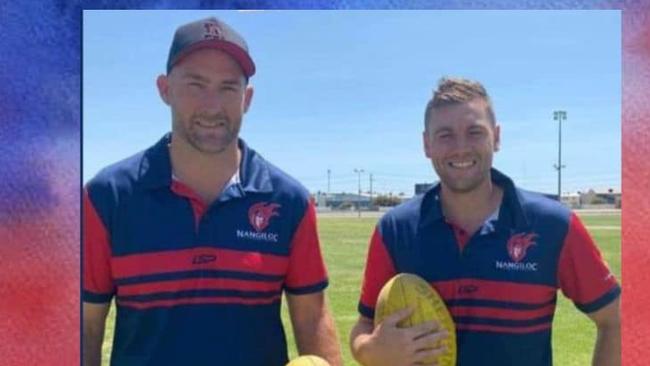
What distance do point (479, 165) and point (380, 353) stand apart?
50 cm

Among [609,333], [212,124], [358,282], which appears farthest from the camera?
[358,282]

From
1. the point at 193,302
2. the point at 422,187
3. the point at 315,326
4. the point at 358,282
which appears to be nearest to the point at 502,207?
the point at 422,187

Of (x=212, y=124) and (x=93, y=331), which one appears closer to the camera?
(x=212, y=124)

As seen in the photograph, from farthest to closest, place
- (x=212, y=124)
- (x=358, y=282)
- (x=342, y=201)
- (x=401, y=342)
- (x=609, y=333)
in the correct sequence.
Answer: (x=358, y=282), (x=342, y=201), (x=609, y=333), (x=212, y=124), (x=401, y=342)

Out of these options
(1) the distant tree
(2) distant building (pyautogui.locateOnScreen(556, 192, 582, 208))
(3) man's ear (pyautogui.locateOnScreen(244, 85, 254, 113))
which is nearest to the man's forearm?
(1) the distant tree

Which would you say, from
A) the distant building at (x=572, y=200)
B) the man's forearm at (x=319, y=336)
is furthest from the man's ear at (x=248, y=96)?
the distant building at (x=572, y=200)

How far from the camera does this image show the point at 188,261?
1.95m

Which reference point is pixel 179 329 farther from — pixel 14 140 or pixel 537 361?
pixel 537 361

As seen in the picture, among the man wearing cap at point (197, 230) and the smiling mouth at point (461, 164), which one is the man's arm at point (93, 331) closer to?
the man wearing cap at point (197, 230)

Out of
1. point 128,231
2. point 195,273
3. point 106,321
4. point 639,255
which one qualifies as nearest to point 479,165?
point 639,255

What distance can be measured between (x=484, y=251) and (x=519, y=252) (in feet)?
0.27

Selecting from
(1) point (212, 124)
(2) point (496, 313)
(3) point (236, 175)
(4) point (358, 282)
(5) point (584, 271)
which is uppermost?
(1) point (212, 124)

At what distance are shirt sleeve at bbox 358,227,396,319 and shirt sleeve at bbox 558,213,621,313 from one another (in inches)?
16.6

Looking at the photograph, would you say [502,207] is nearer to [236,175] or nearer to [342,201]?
[342,201]
